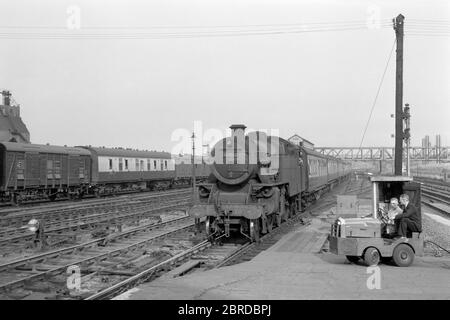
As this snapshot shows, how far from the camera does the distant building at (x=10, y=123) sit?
46.1 m

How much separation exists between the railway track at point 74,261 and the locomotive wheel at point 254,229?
8.13ft

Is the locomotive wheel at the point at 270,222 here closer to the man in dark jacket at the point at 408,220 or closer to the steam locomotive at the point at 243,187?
the steam locomotive at the point at 243,187

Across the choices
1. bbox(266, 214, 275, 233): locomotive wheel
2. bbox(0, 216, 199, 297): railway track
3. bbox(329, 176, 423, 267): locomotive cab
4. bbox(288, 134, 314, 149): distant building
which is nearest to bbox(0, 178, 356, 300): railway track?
bbox(0, 216, 199, 297): railway track

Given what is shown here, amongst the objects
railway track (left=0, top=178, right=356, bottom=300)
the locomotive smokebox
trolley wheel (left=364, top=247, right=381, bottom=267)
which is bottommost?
railway track (left=0, top=178, right=356, bottom=300)

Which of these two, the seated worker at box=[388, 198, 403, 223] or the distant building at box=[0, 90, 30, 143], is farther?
the distant building at box=[0, 90, 30, 143]

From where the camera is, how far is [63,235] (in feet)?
43.3

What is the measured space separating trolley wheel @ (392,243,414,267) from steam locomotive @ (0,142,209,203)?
19974 millimetres

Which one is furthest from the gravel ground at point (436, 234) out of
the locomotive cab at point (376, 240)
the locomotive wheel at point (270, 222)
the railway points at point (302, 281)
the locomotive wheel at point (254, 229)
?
the locomotive wheel at point (254, 229)

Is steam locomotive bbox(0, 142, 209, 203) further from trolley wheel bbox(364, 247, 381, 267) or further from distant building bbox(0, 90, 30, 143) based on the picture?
trolley wheel bbox(364, 247, 381, 267)

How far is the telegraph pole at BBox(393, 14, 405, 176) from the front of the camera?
1559cm

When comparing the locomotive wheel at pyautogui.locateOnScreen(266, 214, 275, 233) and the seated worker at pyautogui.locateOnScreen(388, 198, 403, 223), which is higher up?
the seated worker at pyautogui.locateOnScreen(388, 198, 403, 223)

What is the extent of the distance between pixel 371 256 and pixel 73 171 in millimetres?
23002
